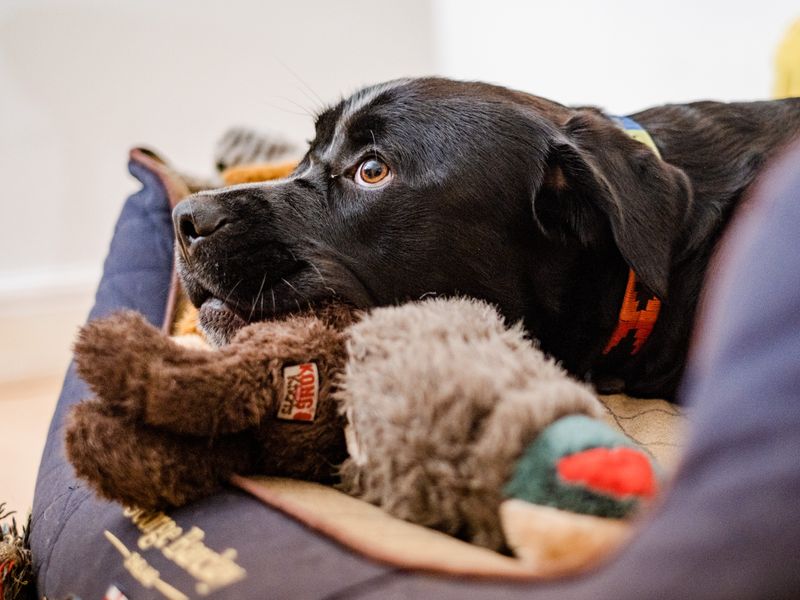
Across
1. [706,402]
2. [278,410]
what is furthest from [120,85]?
[706,402]

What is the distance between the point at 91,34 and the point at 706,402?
3.61 metres

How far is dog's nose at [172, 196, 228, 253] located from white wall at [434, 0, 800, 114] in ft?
6.92

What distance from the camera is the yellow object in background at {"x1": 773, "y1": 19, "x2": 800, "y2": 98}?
1.91m

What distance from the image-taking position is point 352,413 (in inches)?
30.7

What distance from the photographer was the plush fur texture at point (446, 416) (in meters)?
0.64

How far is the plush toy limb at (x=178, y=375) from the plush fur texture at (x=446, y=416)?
9 cm

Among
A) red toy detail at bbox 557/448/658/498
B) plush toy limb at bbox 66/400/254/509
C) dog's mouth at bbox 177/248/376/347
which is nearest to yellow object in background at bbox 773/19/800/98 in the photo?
dog's mouth at bbox 177/248/376/347

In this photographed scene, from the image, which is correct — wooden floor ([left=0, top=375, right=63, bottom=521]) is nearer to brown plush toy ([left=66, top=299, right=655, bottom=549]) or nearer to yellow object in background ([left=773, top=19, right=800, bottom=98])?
brown plush toy ([left=66, top=299, right=655, bottom=549])

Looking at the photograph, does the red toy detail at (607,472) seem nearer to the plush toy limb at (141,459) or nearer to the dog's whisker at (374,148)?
the plush toy limb at (141,459)

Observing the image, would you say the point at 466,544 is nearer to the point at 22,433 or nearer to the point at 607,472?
the point at 607,472

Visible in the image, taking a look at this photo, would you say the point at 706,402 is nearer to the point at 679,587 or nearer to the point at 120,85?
the point at 679,587

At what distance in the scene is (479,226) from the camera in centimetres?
121

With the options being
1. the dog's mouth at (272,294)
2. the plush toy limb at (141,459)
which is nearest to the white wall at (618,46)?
the dog's mouth at (272,294)

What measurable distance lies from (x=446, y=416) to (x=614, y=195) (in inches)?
23.9
